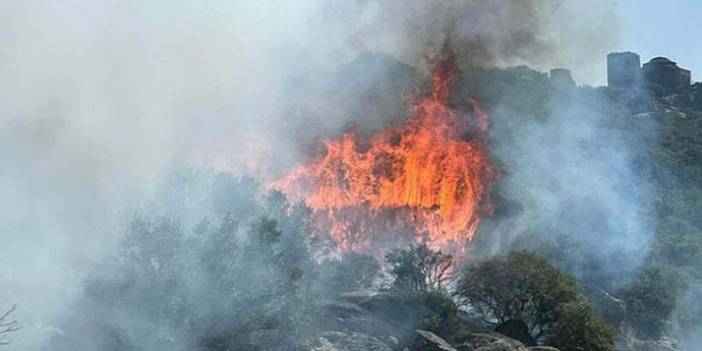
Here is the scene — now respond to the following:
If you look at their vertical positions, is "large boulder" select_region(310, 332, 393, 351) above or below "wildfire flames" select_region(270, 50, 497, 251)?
below

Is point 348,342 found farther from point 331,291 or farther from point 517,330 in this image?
point 331,291

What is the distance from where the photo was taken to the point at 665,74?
359ft

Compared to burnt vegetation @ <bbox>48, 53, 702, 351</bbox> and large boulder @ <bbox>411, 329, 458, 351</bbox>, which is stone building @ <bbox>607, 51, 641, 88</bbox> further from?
large boulder @ <bbox>411, 329, 458, 351</bbox>

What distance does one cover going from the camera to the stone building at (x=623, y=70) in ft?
338

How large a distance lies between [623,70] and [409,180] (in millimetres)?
60452

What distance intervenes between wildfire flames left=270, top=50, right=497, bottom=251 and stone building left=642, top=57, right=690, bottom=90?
195 ft

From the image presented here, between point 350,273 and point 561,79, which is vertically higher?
point 561,79

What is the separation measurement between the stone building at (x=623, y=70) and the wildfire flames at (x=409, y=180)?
50350mm

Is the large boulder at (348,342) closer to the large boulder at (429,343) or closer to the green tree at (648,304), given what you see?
the large boulder at (429,343)

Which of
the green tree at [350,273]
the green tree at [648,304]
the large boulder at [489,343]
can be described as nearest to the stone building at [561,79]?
the green tree at [648,304]

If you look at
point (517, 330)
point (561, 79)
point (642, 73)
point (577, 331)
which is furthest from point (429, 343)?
point (642, 73)

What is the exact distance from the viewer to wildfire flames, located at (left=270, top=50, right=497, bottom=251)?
5291 cm

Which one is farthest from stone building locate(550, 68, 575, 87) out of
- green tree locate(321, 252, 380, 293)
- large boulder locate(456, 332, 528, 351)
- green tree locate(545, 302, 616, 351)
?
large boulder locate(456, 332, 528, 351)

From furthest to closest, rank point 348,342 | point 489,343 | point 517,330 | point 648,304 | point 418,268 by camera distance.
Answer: point 648,304 < point 418,268 < point 517,330 < point 489,343 < point 348,342
